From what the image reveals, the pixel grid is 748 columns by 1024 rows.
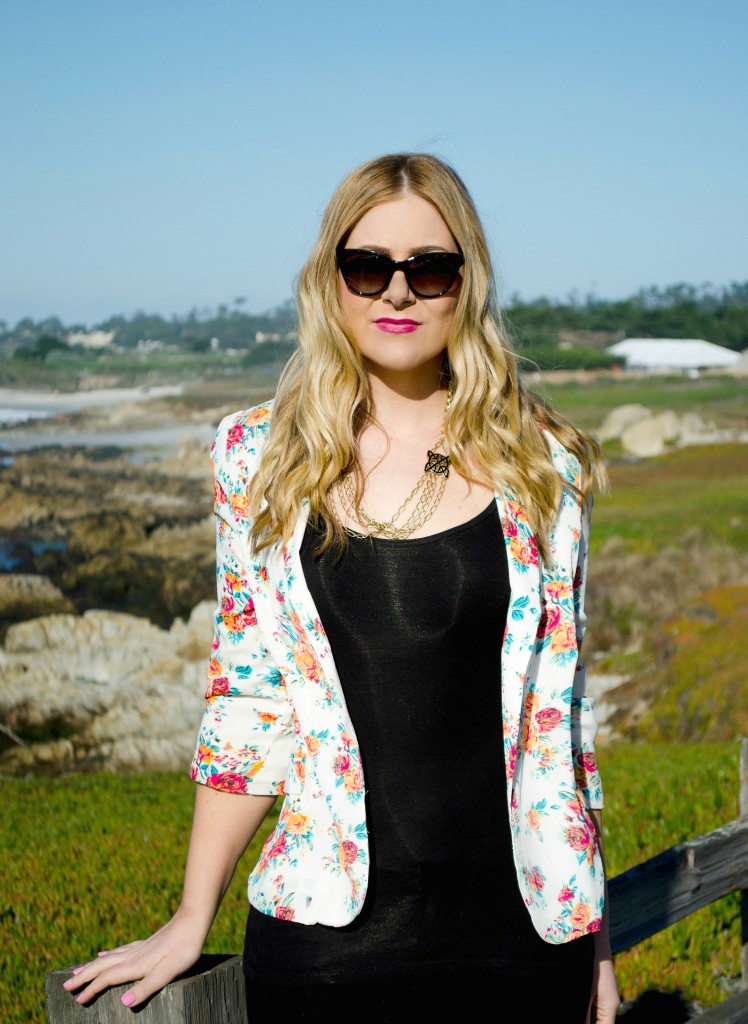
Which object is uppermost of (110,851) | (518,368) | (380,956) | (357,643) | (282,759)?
(518,368)

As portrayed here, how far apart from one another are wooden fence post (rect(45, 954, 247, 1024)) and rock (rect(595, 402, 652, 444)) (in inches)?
494

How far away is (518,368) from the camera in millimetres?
2078

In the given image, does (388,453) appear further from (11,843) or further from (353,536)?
(11,843)

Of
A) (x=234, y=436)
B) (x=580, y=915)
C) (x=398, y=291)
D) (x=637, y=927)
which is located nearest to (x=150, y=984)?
(x=580, y=915)

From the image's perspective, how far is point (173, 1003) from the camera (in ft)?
5.09

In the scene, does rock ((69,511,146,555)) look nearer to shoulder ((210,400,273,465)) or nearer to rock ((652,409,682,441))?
rock ((652,409,682,441))

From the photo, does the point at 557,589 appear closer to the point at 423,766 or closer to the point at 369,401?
the point at 423,766

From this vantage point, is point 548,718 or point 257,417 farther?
point 257,417

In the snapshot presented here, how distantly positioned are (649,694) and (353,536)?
8117mm

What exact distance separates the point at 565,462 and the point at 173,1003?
3.38ft

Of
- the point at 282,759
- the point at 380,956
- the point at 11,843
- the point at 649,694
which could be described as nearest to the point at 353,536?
the point at 282,759

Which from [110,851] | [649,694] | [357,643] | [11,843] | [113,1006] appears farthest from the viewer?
[649,694]

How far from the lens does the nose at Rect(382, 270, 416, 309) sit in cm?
188

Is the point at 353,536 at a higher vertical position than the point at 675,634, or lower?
higher
